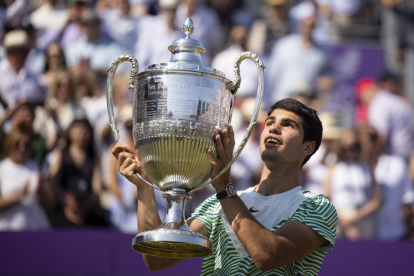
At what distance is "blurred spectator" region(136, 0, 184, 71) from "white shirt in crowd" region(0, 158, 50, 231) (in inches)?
80.1

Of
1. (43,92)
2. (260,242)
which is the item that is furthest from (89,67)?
(260,242)

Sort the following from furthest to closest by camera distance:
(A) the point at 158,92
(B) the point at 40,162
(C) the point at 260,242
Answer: (B) the point at 40,162, (A) the point at 158,92, (C) the point at 260,242

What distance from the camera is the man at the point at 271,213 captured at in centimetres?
234

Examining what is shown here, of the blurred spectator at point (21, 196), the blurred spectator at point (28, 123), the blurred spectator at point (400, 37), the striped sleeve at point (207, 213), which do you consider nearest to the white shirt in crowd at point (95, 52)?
the blurred spectator at point (28, 123)

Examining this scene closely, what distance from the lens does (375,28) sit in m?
8.31

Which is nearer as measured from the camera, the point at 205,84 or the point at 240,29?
the point at 205,84

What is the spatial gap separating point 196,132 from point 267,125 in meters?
0.42

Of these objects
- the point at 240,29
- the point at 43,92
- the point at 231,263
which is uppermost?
the point at 240,29

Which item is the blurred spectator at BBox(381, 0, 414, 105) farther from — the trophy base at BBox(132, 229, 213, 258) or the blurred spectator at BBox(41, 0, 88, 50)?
the trophy base at BBox(132, 229, 213, 258)

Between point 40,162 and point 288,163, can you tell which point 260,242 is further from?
point 40,162

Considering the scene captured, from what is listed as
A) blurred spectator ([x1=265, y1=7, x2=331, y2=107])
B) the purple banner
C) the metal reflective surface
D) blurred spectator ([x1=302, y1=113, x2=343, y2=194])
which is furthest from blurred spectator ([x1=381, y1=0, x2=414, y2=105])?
the metal reflective surface

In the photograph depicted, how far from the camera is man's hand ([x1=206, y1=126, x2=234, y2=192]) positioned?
2.38 m

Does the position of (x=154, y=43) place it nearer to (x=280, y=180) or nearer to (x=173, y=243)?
(x=280, y=180)

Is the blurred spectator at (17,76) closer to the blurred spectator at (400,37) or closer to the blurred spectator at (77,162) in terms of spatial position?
the blurred spectator at (77,162)
